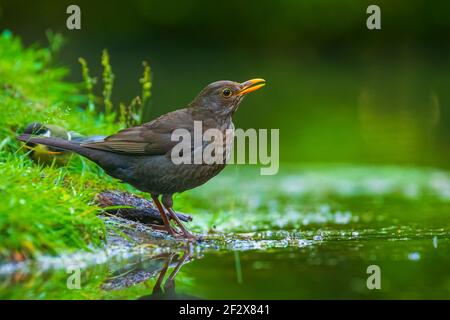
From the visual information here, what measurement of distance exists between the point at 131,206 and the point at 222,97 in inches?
46.4

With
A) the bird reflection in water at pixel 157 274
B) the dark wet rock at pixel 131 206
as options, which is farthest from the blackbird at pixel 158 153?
the bird reflection in water at pixel 157 274

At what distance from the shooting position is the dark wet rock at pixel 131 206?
6457mm

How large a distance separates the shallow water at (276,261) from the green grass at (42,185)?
0.50 feet

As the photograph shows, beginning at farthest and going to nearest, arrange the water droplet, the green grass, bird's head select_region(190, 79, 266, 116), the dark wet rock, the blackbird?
bird's head select_region(190, 79, 266, 116) < the dark wet rock < the blackbird < the water droplet < the green grass

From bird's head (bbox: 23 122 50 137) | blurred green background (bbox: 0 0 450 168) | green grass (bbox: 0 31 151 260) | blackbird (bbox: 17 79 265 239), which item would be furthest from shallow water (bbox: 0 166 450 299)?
blurred green background (bbox: 0 0 450 168)

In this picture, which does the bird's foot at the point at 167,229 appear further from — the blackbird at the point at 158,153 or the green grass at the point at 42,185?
the green grass at the point at 42,185

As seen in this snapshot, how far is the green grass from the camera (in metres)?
5.20

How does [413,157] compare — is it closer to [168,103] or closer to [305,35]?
[168,103]

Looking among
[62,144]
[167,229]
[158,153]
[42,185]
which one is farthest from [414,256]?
[62,144]

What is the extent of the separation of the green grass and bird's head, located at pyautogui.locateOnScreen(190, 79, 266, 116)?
1.07 meters

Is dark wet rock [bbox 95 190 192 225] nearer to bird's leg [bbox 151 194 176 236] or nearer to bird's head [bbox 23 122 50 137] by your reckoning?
bird's leg [bbox 151 194 176 236]

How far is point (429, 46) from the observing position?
28922 millimetres

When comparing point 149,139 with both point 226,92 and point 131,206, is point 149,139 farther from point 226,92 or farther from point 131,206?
point 226,92

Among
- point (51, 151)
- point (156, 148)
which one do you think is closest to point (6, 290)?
point (156, 148)
